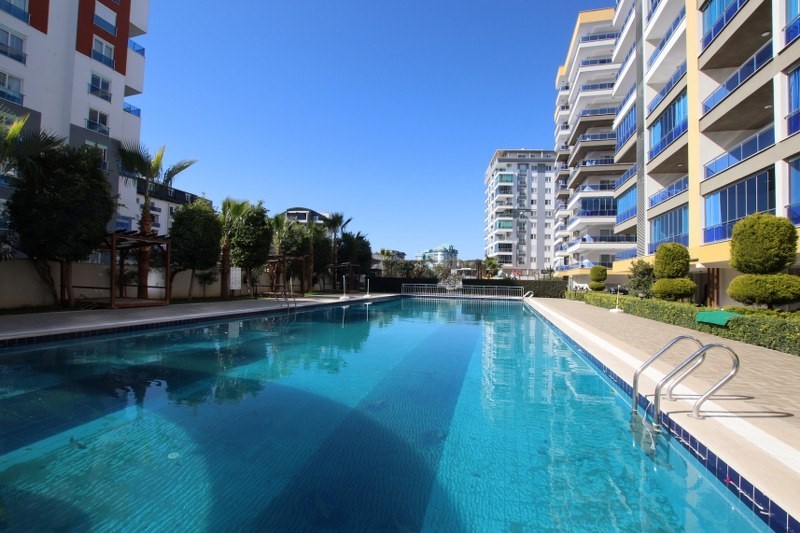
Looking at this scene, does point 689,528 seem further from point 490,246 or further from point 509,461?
point 490,246

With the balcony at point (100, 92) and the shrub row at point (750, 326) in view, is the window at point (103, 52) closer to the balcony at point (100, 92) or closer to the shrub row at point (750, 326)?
the balcony at point (100, 92)

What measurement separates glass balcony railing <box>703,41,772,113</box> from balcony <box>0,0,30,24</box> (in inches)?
1107

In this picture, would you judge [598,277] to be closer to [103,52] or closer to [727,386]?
[727,386]

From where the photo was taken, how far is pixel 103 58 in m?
21.9

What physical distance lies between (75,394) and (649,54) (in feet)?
97.9

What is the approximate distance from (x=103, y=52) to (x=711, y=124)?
92.7ft

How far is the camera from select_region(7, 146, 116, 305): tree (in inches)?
478

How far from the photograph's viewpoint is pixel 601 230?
3722 centimetres

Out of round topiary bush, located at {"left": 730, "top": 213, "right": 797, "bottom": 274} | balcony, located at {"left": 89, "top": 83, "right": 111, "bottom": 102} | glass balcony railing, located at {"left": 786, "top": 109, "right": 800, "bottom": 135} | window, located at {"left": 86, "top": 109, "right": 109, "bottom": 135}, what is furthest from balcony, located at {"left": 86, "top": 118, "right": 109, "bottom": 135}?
glass balcony railing, located at {"left": 786, "top": 109, "right": 800, "bottom": 135}

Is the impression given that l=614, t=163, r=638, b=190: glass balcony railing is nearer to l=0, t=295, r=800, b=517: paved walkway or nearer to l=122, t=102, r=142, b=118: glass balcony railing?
l=0, t=295, r=800, b=517: paved walkway

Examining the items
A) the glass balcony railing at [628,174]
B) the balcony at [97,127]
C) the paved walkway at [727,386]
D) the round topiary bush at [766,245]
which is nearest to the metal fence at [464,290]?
the glass balcony railing at [628,174]

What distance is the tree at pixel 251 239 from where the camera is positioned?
70.1ft

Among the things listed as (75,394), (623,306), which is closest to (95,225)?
(75,394)


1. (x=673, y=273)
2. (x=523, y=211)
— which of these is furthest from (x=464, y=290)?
(x=523, y=211)
